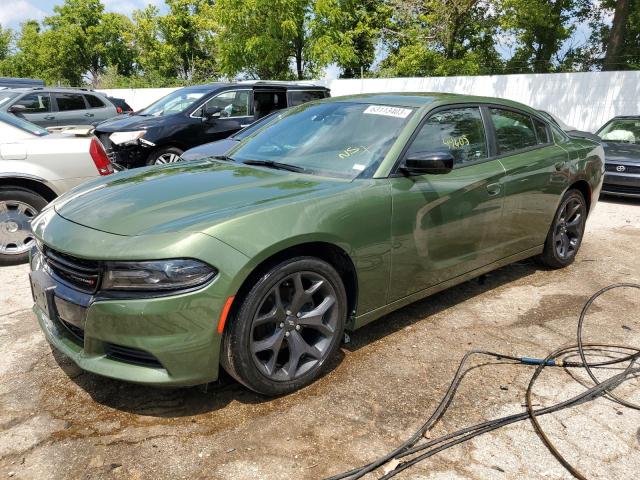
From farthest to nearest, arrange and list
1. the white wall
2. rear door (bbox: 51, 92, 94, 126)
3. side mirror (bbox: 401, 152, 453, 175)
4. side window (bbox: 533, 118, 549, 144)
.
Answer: the white wall, rear door (bbox: 51, 92, 94, 126), side window (bbox: 533, 118, 549, 144), side mirror (bbox: 401, 152, 453, 175)

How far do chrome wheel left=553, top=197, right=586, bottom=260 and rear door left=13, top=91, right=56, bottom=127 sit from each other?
11067 millimetres

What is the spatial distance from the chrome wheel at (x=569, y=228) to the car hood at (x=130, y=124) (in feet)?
19.1

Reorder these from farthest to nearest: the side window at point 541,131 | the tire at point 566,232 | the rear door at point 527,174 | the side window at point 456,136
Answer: the tire at point 566,232 < the side window at point 541,131 < the rear door at point 527,174 < the side window at point 456,136

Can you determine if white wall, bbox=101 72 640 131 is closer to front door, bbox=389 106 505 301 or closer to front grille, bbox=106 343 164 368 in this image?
front door, bbox=389 106 505 301

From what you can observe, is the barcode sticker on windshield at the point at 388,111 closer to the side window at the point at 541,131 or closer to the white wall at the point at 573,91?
the side window at the point at 541,131

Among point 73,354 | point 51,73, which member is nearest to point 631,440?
point 73,354

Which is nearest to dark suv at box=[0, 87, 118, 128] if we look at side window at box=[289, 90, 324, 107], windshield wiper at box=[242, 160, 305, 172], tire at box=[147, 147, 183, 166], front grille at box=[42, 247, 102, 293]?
tire at box=[147, 147, 183, 166]

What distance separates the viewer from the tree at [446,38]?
71.9 feet

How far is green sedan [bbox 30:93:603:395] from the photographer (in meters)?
2.37

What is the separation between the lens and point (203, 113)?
27.7ft

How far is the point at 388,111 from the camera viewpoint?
352 cm

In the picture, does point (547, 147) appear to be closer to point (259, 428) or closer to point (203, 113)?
point (259, 428)

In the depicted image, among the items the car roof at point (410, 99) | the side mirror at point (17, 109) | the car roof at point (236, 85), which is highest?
the car roof at point (410, 99)

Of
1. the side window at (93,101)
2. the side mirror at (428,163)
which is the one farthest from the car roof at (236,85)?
the side mirror at (428,163)
